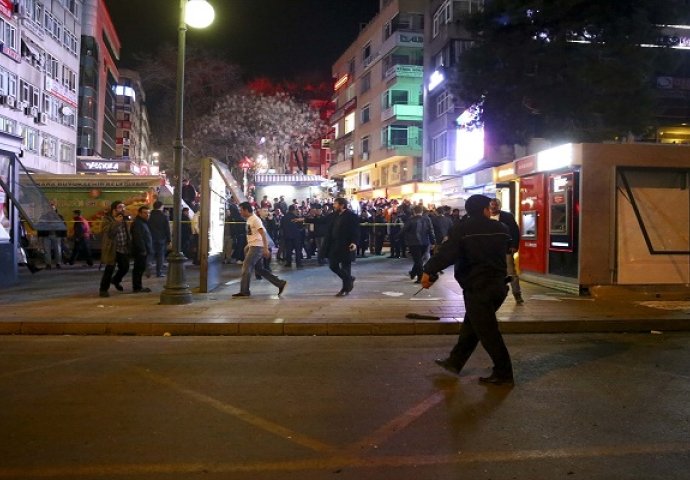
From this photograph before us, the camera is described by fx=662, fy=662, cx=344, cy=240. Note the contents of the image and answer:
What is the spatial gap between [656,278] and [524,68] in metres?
12.1

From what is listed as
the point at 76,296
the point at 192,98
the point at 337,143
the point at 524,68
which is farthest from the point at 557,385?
the point at 337,143

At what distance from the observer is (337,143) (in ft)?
197

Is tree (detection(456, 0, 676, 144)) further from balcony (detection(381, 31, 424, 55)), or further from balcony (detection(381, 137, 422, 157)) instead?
balcony (detection(381, 31, 424, 55))

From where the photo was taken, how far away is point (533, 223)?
46.7 ft

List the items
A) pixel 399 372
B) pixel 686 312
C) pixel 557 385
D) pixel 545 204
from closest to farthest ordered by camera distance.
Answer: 1. pixel 557 385
2. pixel 399 372
3. pixel 686 312
4. pixel 545 204

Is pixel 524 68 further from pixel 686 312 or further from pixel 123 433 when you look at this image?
pixel 123 433

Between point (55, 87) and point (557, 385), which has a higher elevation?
point (55, 87)

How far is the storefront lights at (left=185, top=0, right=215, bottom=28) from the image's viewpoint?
1080 centimetres

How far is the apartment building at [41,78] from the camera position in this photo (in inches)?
1471

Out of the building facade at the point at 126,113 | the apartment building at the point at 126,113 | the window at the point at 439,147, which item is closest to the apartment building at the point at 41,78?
the window at the point at 439,147

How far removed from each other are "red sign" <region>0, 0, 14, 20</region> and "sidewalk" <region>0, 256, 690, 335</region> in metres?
27.8

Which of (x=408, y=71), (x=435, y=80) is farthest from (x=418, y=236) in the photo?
(x=408, y=71)

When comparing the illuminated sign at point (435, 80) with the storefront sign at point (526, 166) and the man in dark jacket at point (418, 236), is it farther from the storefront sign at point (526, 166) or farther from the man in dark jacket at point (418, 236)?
the man in dark jacket at point (418, 236)

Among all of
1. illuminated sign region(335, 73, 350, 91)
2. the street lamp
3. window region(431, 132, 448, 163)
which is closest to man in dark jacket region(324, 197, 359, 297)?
the street lamp
